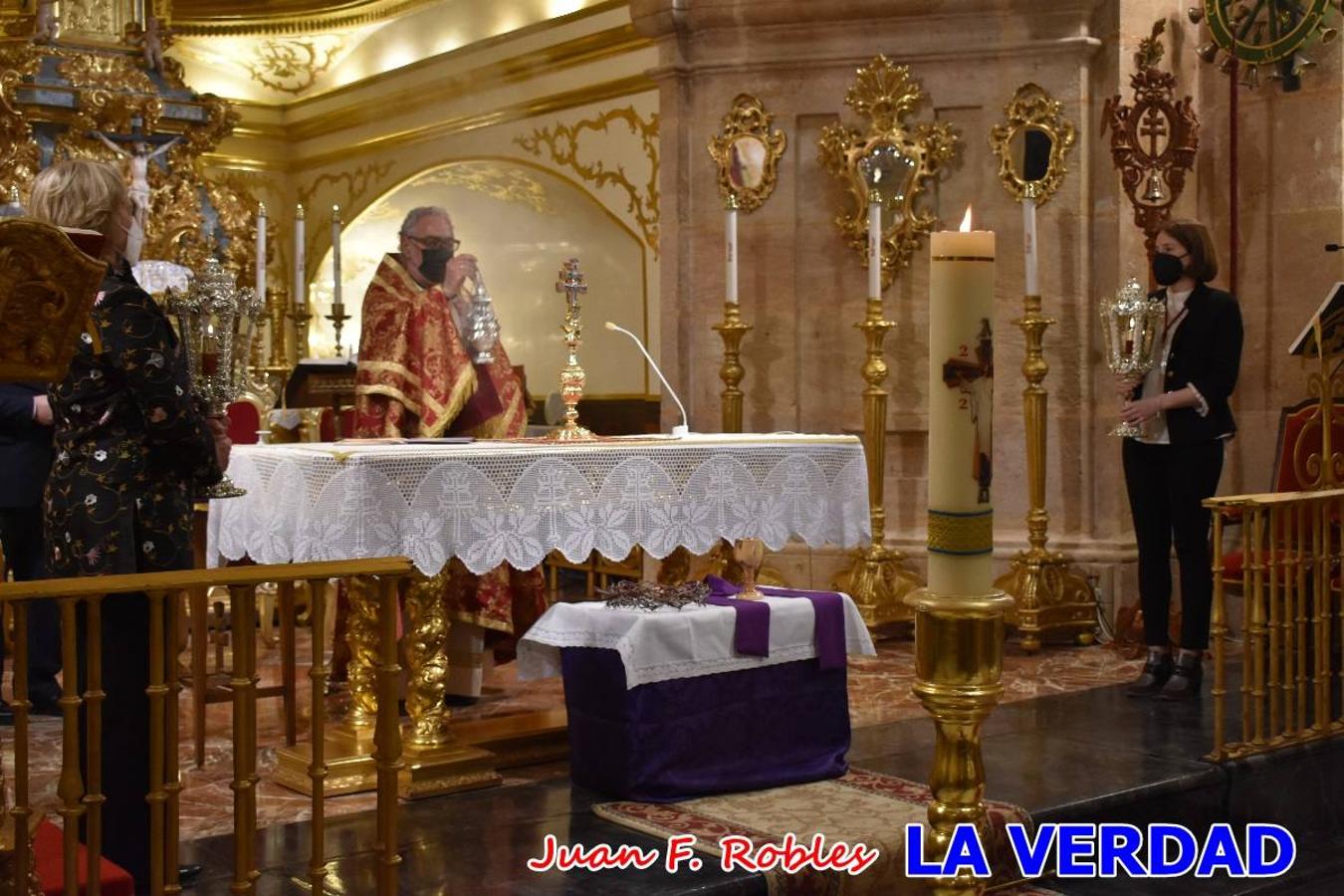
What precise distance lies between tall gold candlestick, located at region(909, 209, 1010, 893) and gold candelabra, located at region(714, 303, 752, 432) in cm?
553

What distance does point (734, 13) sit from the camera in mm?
8367

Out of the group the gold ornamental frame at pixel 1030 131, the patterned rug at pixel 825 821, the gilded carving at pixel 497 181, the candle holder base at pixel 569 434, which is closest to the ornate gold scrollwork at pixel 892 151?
the gold ornamental frame at pixel 1030 131

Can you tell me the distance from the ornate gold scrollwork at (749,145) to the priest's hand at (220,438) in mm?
4669

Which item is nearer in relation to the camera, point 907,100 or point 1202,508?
point 1202,508

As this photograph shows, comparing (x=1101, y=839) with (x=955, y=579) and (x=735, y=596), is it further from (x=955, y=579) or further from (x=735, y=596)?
(x=955, y=579)

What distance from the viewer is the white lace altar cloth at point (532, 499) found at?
465 cm

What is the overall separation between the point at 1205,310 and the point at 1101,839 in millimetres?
2315

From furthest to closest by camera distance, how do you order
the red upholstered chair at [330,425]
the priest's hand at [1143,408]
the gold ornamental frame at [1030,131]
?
the red upholstered chair at [330,425]
the gold ornamental frame at [1030,131]
the priest's hand at [1143,408]

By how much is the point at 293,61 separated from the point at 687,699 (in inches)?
402

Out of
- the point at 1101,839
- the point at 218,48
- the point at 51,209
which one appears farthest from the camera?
the point at 218,48

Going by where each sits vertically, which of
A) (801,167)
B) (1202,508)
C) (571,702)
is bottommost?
(571,702)

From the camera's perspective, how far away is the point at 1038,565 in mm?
7766

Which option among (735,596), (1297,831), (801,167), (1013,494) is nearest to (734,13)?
(801,167)

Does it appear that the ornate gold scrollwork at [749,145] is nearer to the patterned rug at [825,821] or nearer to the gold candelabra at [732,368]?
the gold candelabra at [732,368]
